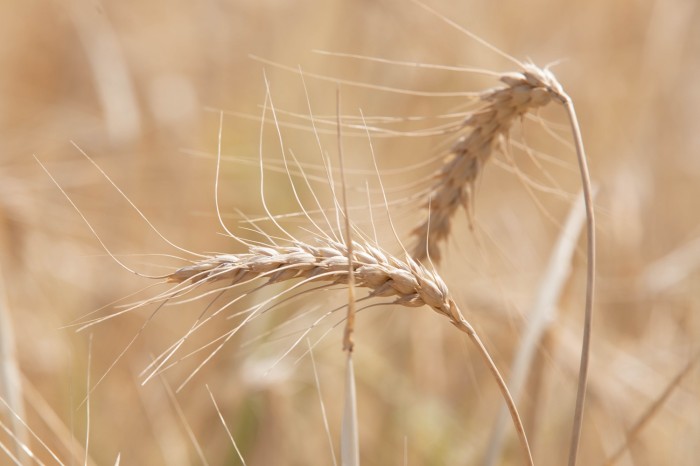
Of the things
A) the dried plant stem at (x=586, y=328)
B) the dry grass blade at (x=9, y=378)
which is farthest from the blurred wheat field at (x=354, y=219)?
the dried plant stem at (x=586, y=328)

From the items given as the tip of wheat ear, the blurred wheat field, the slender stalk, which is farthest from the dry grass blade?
the slender stalk

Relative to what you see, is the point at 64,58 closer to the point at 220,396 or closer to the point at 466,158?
the point at 220,396

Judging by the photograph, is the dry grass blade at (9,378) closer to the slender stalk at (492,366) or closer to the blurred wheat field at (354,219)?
the blurred wheat field at (354,219)

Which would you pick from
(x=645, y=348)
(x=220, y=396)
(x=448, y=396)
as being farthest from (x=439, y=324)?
(x=220, y=396)

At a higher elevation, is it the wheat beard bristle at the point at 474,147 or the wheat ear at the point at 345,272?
the wheat beard bristle at the point at 474,147

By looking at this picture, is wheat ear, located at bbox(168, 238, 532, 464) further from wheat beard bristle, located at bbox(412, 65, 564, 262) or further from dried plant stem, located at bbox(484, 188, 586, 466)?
dried plant stem, located at bbox(484, 188, 586, 466)

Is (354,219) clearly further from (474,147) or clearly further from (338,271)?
(338,271)

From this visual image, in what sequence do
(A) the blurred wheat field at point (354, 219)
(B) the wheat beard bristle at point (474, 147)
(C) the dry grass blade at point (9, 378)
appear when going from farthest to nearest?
(A) the blurred wheat field at point (354, 219), (C) the dry grass blade at point (9, 378), (B) the wheat beard bristle at point (474, 147)
